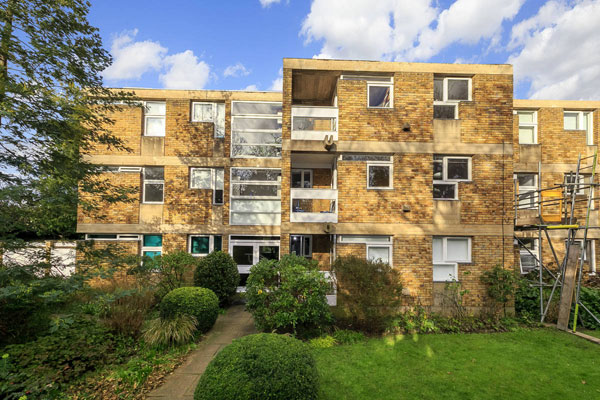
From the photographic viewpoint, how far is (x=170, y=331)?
580 cm

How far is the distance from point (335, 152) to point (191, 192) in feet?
20.0

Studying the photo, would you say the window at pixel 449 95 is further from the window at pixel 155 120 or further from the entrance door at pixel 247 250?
the window at pixel 155 120

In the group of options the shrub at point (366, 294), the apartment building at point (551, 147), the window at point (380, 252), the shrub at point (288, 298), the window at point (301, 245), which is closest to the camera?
the shrub at point (288, 298)

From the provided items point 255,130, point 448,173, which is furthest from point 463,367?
point 255,130

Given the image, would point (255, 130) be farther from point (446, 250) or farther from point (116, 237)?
point (446, 250)

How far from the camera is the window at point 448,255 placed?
8438 mm

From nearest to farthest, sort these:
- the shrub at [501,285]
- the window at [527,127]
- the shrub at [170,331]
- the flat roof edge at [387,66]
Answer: the shrub at [170,331] → the shrub at [501,285] → the flat roof edge at [387,66] → the window at [527,127]

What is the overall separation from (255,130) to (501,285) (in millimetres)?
10131

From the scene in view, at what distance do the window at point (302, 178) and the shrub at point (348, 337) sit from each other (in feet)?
20.1

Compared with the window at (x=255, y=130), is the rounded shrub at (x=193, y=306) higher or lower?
lower

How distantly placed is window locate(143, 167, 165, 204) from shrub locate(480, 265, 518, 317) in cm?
1213

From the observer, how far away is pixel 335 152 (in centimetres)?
864

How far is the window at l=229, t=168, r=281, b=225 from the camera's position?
10602 mm

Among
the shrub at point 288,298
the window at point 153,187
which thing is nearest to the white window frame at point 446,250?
the shrub at point 288,298
